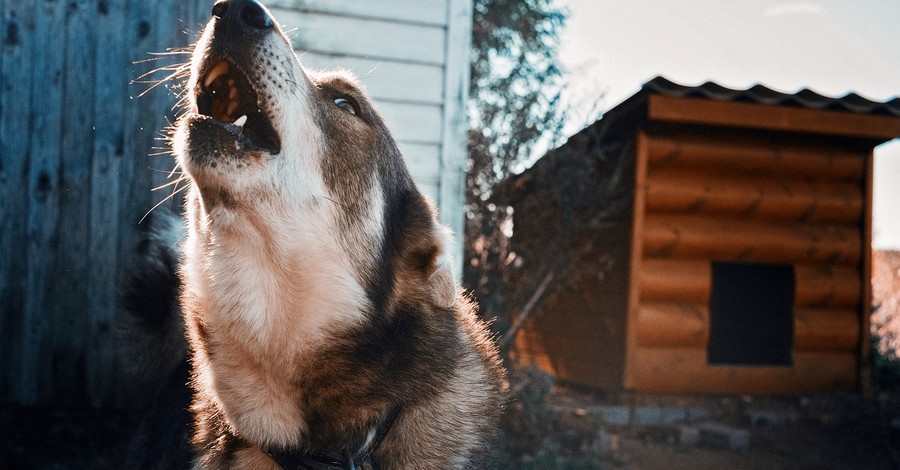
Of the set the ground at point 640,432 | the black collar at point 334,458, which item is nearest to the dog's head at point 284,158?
the black collar at point 334,458

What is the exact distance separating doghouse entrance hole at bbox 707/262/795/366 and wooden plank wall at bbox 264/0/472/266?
3.80 metres

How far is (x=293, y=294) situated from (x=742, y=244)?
578 centimetres

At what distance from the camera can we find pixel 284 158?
7.29 ft

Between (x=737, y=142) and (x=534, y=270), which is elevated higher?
(x=737, y=142)

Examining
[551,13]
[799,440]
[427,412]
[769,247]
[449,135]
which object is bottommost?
[799,440]

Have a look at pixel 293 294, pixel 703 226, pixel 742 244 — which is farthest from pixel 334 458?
pixel 742 244

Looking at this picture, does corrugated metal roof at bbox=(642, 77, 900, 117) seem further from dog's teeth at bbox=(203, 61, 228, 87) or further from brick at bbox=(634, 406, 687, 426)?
dog's teeth at bbox=(203, 61, 228, 87)

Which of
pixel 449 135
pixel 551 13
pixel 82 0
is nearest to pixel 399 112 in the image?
pixel 449 135

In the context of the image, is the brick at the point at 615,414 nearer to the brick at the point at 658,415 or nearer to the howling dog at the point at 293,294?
the brick at the point at 658,415

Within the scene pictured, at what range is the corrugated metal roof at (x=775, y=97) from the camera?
6.24 m

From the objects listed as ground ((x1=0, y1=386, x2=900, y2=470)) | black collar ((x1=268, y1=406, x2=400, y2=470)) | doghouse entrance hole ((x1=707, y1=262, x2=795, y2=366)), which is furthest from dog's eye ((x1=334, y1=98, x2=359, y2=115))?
doghouse entrance hole ((x1=707, y1=262, x2=795, y2=366))

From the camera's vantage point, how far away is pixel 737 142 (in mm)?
7008

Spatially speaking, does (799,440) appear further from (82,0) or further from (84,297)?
(82,0)

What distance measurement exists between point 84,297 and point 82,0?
1.64 m
